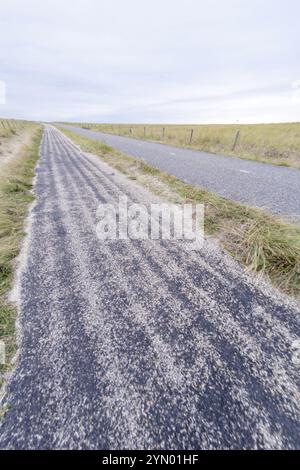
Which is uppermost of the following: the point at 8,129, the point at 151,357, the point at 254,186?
the point at 254,186

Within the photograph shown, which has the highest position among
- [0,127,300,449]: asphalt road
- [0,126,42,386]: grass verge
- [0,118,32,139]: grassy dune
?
[0,127,300,449]: asphalt road

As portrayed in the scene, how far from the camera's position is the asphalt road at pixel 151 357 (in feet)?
3.59

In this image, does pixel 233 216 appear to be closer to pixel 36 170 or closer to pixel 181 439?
pixel 181 439

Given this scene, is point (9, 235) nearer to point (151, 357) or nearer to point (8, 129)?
point (151, 357)

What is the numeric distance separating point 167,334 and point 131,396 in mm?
503

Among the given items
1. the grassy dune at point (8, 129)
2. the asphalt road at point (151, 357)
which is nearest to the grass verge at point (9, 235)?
the asphalt road at point (151, 357)

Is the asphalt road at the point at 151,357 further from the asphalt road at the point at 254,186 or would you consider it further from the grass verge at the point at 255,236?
the asphalt road at the point at 254,186

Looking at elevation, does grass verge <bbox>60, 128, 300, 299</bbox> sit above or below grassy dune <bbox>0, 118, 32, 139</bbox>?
above

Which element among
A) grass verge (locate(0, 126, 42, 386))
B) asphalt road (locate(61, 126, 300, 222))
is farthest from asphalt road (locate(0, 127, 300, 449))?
asphalt road (locate(61, 126, 300, 222))

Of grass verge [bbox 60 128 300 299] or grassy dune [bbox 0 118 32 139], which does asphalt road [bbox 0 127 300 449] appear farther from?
grassy dune [bbox 0 118 32 139]

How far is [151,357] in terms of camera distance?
144 cm

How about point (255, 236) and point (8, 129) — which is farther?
point (8, 129)

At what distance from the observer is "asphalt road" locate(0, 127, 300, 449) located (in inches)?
43.1

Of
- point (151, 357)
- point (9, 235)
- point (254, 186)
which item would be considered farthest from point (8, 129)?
point (151, 357)
